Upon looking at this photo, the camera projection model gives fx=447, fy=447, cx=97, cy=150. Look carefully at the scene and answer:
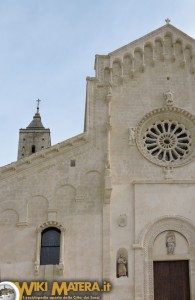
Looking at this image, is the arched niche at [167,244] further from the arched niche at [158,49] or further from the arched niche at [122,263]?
the arched niche at [158,49]

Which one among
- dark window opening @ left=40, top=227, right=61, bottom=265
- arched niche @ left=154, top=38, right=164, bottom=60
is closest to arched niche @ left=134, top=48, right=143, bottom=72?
arched niche @ left=154, top=38, right=164, bottom=60

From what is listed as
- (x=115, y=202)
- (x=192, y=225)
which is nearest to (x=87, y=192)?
(x=115, y=202)

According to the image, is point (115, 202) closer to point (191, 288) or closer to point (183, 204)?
point (183, 204)

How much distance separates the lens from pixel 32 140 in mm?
46156

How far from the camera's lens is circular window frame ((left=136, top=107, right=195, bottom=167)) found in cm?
2244

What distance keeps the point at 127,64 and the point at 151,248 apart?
394 inches

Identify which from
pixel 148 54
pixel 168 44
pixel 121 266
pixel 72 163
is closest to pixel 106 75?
pixel 148 54

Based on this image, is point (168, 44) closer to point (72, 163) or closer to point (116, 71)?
point (116, 71)

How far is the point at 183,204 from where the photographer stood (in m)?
21.3

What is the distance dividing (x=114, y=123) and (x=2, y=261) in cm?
868

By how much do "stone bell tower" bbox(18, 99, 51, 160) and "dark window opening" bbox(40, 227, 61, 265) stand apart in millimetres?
24796

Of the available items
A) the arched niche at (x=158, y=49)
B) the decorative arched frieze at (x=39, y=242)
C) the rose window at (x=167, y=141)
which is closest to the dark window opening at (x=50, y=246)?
the decorative arched frieze at (x=39, y=242)

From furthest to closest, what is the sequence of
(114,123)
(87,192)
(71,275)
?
(114,123) → (87,192) → (71,275)

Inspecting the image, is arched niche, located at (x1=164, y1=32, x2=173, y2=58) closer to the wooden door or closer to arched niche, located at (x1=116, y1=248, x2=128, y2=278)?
arched niche, located at (x1=116, y1=248, x2=128, y2=278)
